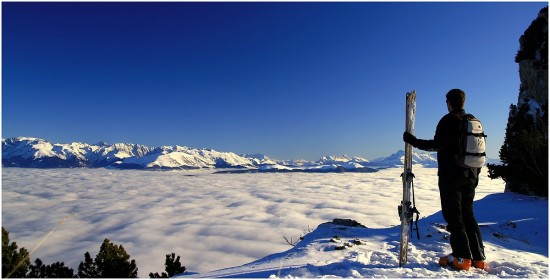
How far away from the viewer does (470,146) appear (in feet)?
16.9

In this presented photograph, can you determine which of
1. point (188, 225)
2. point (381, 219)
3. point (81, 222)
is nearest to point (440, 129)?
point (381, 219)

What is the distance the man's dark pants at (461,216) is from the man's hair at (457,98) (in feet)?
4.08

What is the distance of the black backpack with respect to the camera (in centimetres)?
514

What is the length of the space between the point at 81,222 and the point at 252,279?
113 meters

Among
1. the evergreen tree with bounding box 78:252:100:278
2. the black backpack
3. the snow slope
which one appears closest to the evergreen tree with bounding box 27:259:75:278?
the evergreen tree with bounding box 78:252:100:278

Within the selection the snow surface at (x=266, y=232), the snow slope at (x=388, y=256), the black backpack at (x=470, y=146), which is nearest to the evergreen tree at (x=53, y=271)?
the snow surface at (x=266, y=232)

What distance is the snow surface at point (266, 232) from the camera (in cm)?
551

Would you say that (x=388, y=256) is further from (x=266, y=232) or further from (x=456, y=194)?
(x=266, y=232)

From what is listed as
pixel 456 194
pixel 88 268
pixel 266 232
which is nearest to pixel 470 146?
pixel 456 194

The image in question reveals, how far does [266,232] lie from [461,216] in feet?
225

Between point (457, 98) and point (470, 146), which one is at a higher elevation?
point (457, 98)

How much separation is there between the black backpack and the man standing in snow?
0.07 meters

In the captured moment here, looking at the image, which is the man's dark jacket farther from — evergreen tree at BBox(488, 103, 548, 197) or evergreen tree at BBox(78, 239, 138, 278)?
evergreen tree at BBox(78, 239, 138, 278)

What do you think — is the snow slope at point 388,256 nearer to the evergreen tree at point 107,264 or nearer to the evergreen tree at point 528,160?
the evergreen tree at point 528,160
